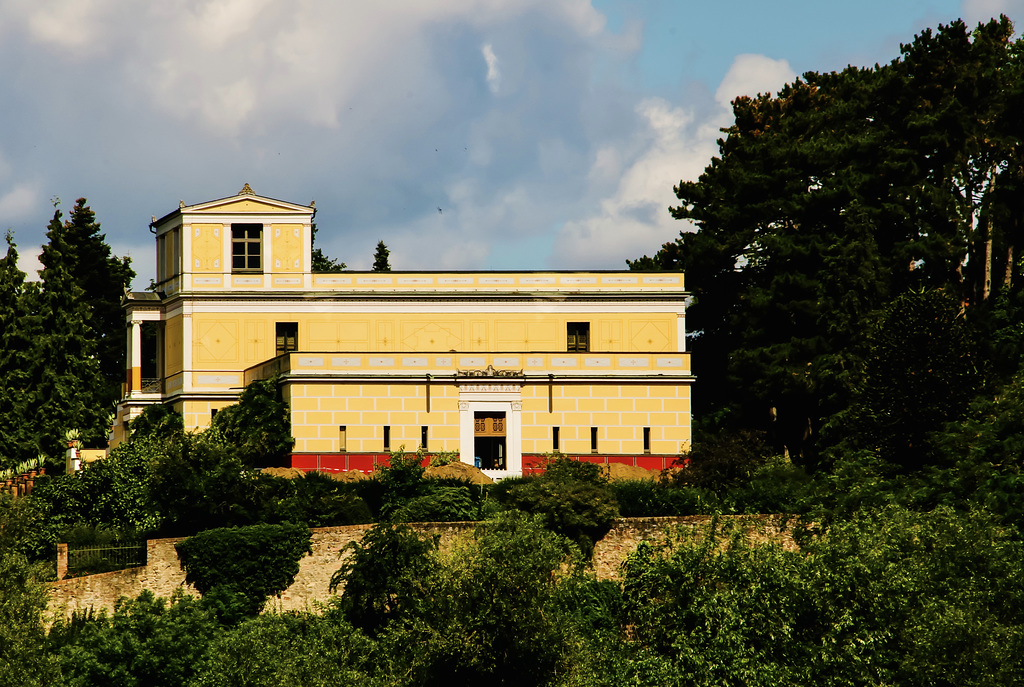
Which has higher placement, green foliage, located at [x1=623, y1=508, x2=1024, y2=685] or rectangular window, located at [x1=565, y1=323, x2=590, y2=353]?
rectangular window, located at [x1=565, y1=323, x2=590, y2=353]

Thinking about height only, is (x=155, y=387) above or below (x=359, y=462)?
above

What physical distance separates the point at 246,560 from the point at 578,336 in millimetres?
24688

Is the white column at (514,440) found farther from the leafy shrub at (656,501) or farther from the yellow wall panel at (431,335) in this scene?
the leafy shrub at (656,501)

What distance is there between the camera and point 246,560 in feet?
151

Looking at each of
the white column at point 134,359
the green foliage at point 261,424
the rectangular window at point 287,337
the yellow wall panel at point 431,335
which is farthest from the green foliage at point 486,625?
the white column at point 134,359

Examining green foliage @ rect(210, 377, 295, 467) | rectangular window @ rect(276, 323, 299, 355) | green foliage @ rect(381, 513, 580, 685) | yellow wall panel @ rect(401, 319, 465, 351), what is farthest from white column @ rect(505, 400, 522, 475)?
green foliage @ rect(381, 513, 580, 685)

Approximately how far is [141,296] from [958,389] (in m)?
37.2

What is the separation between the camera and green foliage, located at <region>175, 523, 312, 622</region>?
45.8 metres

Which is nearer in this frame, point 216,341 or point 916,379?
point 916,379

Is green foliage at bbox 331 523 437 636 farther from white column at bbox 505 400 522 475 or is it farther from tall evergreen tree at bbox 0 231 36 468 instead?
tall evergreen tree at bbox 0 231 36 468

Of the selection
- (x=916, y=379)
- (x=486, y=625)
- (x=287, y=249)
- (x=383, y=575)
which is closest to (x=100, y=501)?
(x=383, y=575)

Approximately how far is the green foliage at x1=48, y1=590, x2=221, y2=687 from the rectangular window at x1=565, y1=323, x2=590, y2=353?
92.8 feet

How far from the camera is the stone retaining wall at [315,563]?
149 ft

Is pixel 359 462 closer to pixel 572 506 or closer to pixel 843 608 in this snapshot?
pixel 572 506
